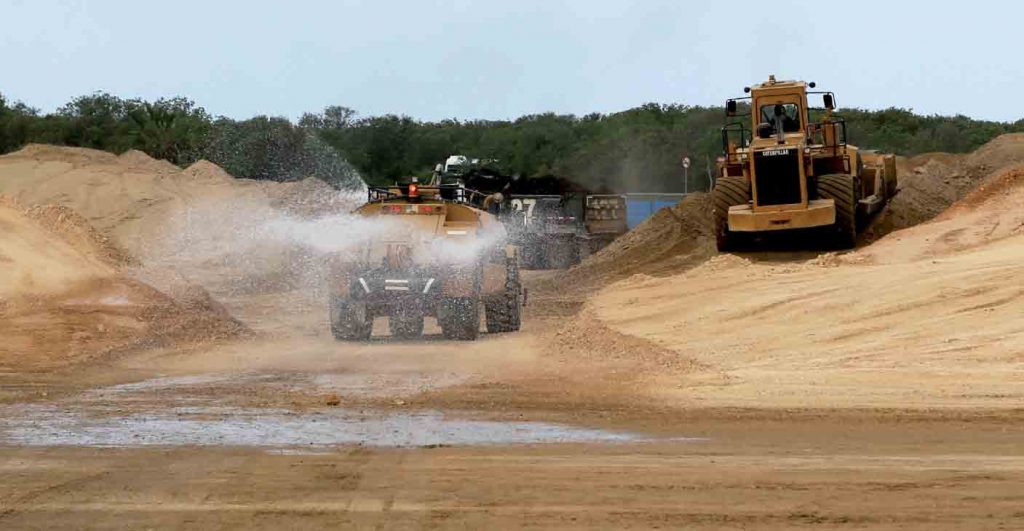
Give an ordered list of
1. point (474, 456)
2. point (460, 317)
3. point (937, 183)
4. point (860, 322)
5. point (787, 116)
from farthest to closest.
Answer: point (937, 183) < point (787, 116) < point (460, 317) < point (860, 322) < point (474, 456)

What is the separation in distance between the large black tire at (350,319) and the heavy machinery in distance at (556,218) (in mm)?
17831

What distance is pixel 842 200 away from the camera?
2631cm

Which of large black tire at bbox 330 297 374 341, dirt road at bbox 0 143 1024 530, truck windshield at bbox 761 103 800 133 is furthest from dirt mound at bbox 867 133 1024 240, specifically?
large black tire at bbox 330 297 374 341

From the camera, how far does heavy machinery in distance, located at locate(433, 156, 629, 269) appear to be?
44031 mm

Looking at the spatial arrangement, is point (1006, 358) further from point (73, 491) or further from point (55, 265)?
point (55, 265)

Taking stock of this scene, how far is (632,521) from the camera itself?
799cm

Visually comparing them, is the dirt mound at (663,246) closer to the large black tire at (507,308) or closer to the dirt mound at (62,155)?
the large black tire at (507,308)

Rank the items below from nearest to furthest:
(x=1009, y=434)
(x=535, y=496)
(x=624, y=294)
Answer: (x=535, y=496)
(x=1009, y=434)
(x=624, y=294)

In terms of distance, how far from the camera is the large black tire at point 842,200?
26.3 metres

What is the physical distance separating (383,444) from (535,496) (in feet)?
7.92

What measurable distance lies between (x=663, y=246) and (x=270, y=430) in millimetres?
25114

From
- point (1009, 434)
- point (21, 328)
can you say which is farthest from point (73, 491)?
point (21, 328)

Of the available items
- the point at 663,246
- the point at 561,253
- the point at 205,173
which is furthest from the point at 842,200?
the point at 205,173

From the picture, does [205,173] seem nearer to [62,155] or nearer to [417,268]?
[62,155]
